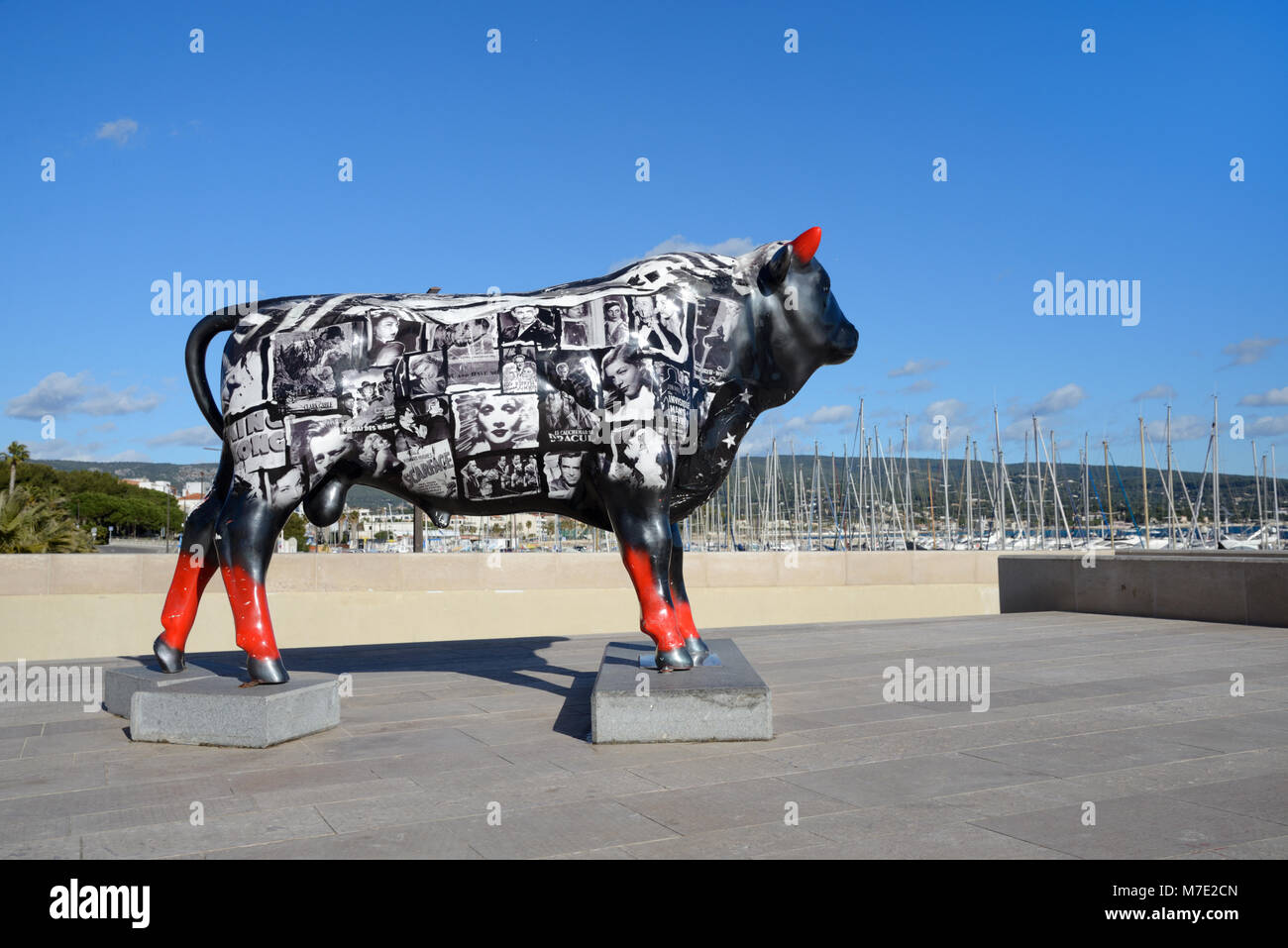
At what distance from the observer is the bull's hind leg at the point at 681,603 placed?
23.9ft

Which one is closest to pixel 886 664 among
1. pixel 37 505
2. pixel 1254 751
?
pixel 1254 751

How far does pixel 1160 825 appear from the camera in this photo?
13.3 feet

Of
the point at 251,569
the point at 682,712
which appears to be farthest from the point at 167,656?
the point at 682,712

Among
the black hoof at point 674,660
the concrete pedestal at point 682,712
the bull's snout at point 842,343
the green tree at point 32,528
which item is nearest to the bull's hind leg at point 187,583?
the concrete pedestal at point 682,712

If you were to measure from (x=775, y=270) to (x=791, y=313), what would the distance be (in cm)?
33

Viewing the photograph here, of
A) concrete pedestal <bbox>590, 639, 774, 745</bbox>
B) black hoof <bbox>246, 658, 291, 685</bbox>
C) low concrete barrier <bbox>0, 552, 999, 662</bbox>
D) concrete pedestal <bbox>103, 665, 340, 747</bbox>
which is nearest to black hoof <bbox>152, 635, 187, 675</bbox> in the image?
concrete pedestal <bbox>103, 665, 340, 747</bbox>

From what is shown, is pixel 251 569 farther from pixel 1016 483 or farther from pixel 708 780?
pixel 1016 483

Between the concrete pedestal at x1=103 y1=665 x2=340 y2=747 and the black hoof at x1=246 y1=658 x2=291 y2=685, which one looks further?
the black hoof at x1=246 y1=658 x2=291 y2=685

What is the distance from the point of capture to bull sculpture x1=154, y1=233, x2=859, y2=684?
260 inches

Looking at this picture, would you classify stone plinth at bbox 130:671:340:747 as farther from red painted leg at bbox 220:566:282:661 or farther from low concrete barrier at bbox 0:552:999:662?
low concrete barrier at bbox 0:552:999:662

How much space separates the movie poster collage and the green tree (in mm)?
19581

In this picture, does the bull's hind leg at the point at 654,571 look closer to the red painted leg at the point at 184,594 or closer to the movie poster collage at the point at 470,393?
the movie poster collage at the point at 470,393

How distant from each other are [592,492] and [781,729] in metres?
2.06
